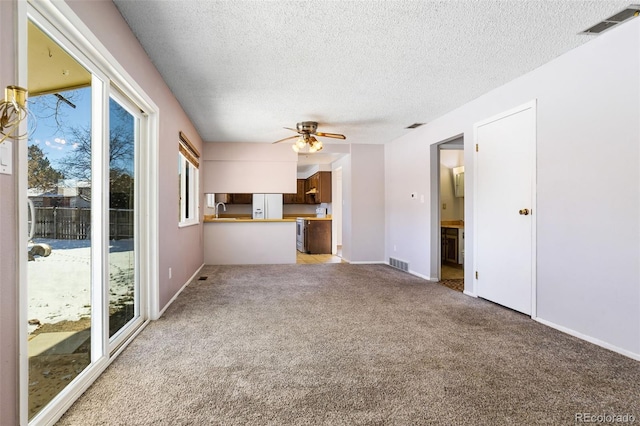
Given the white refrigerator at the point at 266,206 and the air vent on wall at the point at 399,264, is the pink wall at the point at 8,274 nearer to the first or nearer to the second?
the air vent on wall at the point at 399,264

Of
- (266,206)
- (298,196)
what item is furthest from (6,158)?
(298,196)

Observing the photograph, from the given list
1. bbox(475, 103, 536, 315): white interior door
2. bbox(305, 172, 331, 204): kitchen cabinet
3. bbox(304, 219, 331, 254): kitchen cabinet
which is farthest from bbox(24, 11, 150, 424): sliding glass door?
bbox(305, 172, 331, 204): kitchen cabinet

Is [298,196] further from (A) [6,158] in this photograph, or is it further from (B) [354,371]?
(A) [6,158]

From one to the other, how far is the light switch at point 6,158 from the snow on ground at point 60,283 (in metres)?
0.43

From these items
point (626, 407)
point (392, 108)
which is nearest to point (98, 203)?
point (626, 407)

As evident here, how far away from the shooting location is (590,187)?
2.60m

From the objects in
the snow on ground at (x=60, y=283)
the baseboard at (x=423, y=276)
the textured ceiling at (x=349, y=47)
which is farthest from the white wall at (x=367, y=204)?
the snow on ground at (x=60, y=283)

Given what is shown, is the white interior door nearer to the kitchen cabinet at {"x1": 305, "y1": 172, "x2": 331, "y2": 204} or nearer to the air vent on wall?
the air vent on wall

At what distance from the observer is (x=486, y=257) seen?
12.3 feet

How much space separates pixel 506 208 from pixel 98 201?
357 centimetres

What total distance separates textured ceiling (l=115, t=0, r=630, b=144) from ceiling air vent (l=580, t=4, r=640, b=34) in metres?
0.06

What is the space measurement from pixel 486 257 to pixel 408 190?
2045 mm

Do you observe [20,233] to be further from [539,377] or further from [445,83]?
[445,83]

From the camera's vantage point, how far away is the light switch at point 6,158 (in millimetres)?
1195
